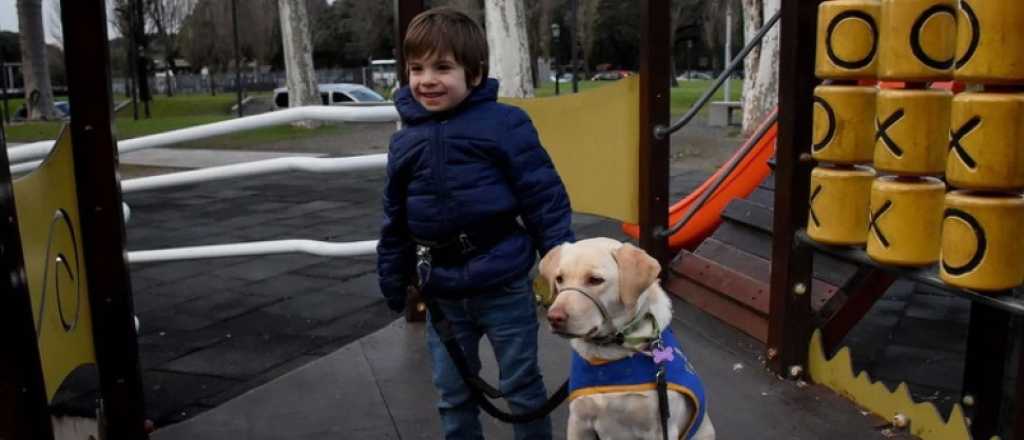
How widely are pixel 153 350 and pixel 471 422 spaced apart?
→ 2.37 m

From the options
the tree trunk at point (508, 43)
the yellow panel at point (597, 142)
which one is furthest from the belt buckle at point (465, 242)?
the tree trunk at point (508, 43)

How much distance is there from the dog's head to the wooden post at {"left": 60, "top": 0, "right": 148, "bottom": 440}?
1450 millimetres

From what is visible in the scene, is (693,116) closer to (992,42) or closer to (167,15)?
(992,42)

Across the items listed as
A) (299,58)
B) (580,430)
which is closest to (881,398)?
(580,430)

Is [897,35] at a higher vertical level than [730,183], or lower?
higher

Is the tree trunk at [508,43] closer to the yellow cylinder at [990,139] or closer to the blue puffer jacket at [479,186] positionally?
the blue puffer jacket at [479,186]

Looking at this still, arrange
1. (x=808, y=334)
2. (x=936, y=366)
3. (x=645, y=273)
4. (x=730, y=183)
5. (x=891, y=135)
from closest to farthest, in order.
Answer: (x=645, y=273)
(x=891, y=135)
(x=808, y=334)
(x=936, y=366)
(x=730, y=183)

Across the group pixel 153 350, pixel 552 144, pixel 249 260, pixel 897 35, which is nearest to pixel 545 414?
pixel 897 35

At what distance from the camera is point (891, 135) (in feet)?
8.87

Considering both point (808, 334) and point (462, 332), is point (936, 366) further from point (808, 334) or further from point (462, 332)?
point (462, 332)

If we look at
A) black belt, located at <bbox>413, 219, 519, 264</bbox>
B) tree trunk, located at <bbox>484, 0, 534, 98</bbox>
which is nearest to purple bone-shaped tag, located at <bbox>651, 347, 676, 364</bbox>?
black belt, located at <bbox>413, 219, 519, 264</bbox>

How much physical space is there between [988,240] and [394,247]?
1.65 metres

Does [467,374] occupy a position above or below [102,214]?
below

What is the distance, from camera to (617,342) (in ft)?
7.39
